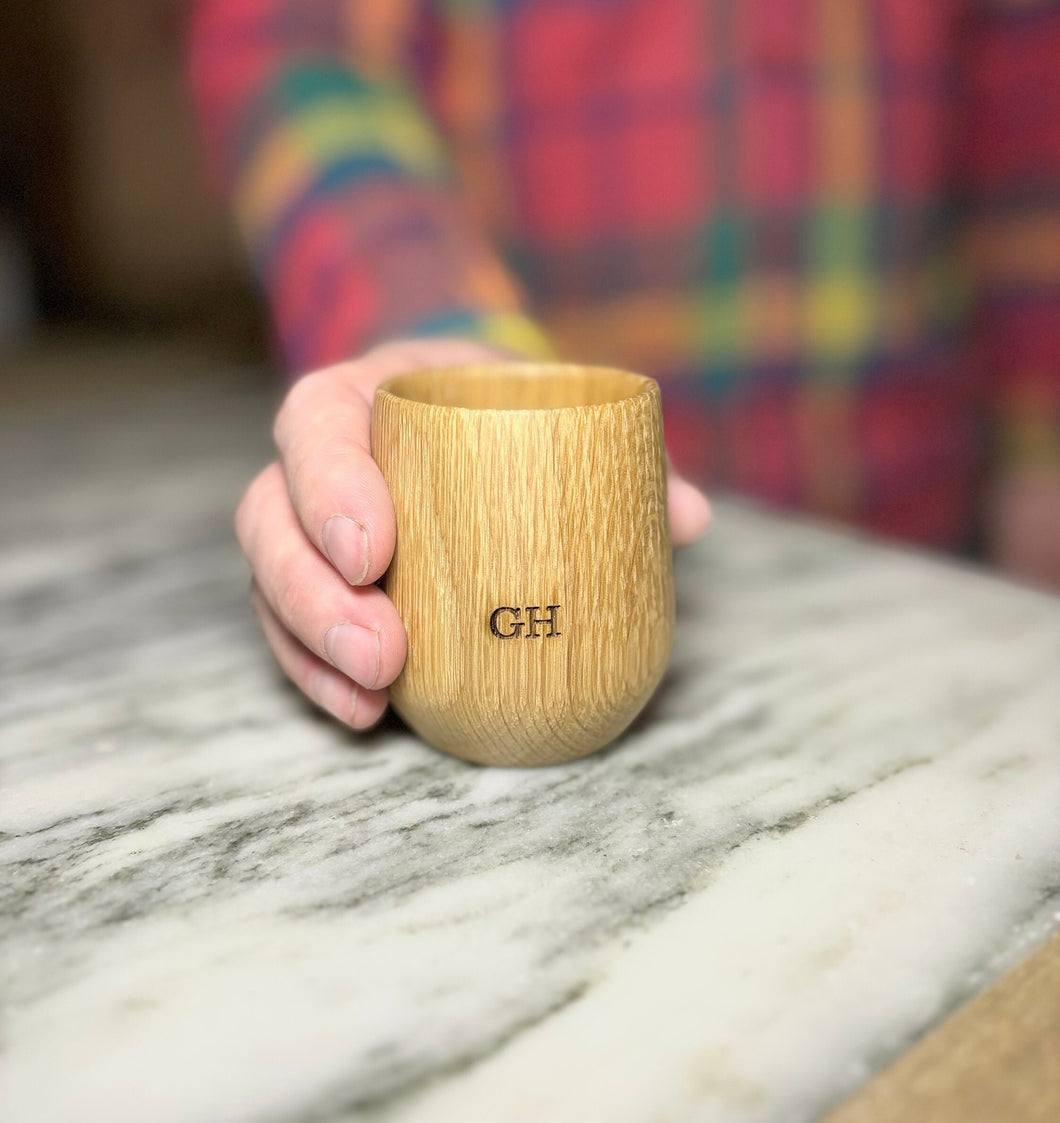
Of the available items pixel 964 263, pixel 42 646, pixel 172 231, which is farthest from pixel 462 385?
pixel 172 231

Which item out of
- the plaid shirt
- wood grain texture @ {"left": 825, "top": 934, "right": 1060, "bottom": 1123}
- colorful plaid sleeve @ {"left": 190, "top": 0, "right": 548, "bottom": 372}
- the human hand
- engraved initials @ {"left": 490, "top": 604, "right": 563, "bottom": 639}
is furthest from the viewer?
the human hand

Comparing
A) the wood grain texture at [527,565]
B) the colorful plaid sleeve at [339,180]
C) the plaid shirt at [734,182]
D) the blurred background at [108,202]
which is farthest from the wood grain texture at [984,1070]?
the blurred background at [108,202]

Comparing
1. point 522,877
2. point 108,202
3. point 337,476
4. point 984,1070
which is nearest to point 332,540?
point 337,476

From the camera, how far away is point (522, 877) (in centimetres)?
34

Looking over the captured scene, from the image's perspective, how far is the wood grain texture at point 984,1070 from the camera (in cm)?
26

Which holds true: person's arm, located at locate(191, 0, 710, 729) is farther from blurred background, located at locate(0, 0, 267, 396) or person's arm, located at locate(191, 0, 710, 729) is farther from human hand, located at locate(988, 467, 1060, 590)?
blurred background, located at locate(0, 0, 267, 396)

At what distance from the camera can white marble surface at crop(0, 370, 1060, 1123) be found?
27 centimetres

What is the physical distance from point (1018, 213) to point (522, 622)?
2.52 ft

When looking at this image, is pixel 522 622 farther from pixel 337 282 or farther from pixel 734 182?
pixel 734 182

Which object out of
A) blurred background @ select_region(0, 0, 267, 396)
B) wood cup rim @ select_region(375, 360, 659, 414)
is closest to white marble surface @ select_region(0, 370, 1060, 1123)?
wood cup rim @ select_region(375, 360, 659, 414)

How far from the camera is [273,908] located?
0.33 metres

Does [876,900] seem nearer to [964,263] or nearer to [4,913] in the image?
[4,913]

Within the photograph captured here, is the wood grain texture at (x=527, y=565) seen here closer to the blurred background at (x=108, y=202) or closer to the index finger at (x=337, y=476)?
the index finger at (x=337, y=476)

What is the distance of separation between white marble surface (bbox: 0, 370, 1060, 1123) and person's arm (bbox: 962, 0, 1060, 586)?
478 mm
